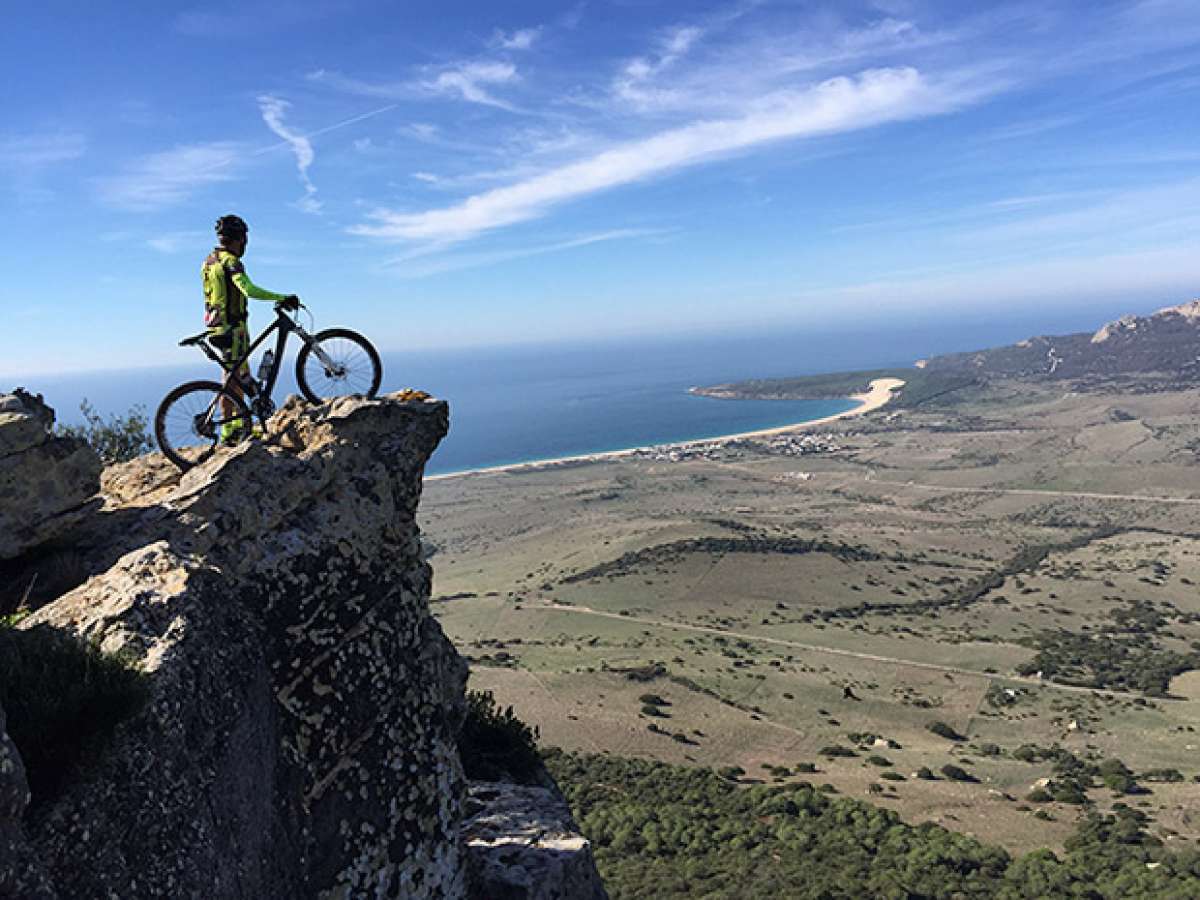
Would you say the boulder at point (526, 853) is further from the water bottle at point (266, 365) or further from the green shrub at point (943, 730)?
the green shrub at point (943, 730)

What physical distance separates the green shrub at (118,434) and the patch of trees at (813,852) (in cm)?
2126

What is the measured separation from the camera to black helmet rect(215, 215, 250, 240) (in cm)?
988

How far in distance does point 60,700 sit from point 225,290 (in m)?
6.09

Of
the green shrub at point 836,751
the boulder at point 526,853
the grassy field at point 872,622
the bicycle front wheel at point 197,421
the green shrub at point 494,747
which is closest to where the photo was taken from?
the boulder at point 526,853

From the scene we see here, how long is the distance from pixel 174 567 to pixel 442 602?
87.8 m

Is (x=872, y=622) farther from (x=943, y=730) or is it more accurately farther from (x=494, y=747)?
(x=494, y=747)

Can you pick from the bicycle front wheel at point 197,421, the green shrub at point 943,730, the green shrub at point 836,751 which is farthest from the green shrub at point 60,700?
the green shrub at point 943,730

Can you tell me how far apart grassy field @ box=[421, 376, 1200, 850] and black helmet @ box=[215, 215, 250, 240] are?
126 feet

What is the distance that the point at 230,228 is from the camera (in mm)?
9906

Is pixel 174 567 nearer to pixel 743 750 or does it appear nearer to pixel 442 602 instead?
pixel 743 750

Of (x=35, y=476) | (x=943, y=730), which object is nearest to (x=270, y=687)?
(x=35, y=476)

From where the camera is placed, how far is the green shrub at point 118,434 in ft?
63.3

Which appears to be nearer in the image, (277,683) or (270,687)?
(270,687)

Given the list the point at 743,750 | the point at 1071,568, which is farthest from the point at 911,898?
the point at 1071,568
